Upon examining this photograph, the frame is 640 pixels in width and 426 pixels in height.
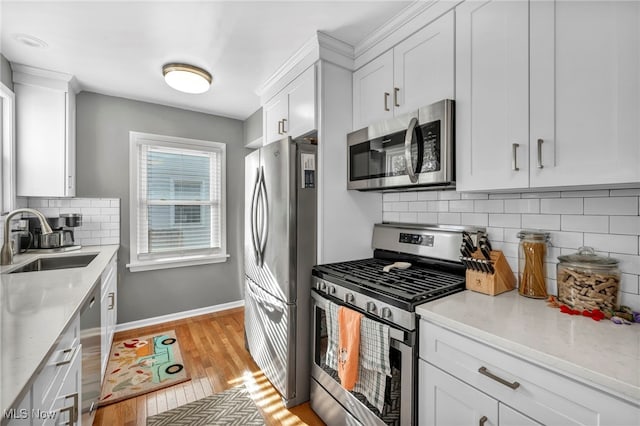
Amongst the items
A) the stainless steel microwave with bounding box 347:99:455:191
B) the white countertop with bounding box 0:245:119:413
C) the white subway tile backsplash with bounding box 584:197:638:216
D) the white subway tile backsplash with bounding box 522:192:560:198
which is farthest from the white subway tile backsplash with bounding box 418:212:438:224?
the white countertop with bounding box 0:245:119:413

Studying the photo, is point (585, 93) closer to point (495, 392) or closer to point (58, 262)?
point (495, 392)

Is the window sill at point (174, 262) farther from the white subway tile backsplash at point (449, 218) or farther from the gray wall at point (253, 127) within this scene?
the white subway tile backsplash at point (449, 218)

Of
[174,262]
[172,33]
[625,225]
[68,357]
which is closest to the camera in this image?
[68,357]

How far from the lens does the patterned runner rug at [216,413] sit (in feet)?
5.95

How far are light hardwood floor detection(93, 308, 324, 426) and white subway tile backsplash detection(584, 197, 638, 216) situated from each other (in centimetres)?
187

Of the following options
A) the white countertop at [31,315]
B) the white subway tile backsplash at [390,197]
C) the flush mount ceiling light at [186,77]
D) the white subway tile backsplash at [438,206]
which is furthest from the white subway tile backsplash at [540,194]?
the flush mount ceiling light at [186,77]

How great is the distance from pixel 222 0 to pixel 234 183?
2.33 m

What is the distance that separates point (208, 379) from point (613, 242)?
2627 millimetres

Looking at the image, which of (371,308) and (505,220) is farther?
(505,220)

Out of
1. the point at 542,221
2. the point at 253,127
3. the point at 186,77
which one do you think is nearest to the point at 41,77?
the point at 186,77

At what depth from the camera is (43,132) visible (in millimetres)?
2482

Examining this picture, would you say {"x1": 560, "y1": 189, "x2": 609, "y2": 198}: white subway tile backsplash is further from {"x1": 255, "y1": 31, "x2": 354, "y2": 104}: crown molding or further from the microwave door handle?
{"x1": 255, "y1": 31, "x2": 354, "y2": 104}: crown molding

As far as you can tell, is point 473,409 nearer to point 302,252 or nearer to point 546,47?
point 302,252

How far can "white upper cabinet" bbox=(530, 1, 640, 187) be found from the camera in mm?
956
